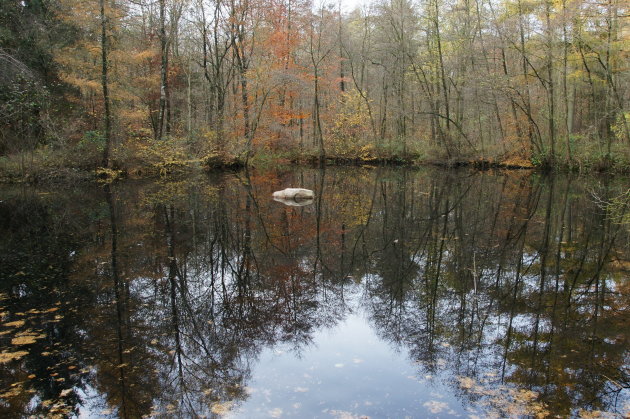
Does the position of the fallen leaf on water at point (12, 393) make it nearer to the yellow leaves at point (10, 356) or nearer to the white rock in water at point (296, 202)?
the yellow leaves at point (10, 356)

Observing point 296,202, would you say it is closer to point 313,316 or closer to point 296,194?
point 296,194

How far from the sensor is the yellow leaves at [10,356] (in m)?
4.44

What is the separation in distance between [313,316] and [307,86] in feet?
72.3

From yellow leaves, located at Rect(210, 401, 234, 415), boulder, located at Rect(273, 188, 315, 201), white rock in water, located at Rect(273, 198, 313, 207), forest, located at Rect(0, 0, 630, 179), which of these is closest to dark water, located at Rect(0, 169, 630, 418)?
yellow leaves, located at Rect(210, 401, 234, 415)

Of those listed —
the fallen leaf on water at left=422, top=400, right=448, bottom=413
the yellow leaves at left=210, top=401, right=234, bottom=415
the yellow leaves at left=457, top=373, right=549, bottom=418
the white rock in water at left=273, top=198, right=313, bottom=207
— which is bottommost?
the fallen leaf on water at left=422, top=400, right=448, bottom=413

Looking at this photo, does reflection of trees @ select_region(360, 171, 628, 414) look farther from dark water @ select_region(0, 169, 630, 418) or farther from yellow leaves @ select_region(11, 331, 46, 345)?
yellow leaves @ select_region(11, 331, 46, 345)

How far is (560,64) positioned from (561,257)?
19.2 meters

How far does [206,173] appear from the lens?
79.7ft

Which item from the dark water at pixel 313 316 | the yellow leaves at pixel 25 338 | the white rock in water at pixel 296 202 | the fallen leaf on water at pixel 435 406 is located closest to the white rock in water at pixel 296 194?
the white rock in water at pixel 296 202

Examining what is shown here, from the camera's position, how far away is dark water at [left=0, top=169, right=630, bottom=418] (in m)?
3.99

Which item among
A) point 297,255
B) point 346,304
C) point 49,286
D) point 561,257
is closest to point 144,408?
point 346,304

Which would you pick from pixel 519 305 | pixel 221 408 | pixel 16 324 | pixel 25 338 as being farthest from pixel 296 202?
pixel 221 408

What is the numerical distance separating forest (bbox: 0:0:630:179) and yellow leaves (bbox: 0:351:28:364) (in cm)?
1370

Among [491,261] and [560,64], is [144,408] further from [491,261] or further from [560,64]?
[560,64]
